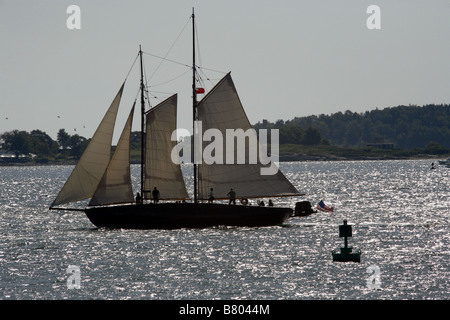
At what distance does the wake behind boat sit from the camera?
62781 mm

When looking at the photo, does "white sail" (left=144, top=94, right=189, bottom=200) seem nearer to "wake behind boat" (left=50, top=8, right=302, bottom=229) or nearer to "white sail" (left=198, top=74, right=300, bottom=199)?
"wake behind boat" (left=50, top=8, right=302, bottom=229)

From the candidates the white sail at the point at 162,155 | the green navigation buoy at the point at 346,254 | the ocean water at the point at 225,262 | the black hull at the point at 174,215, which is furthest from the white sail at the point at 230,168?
the green navigation buoy at the point at 346,254

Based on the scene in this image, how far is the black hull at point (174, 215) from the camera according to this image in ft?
206

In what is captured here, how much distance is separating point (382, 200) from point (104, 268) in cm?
7091

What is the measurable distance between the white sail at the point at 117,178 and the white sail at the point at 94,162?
0.51 metres

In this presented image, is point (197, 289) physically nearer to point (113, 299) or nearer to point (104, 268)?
point (113, 299)

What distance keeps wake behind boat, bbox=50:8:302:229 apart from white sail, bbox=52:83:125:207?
0.46 meters

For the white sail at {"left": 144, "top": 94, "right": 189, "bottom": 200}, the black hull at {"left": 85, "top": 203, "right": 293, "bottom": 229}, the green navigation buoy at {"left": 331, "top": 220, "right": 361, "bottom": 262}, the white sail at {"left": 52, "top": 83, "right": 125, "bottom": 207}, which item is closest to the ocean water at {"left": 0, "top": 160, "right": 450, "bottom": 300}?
the green navigation buoy at {"left": 331, "top": 220, "right": 361, "bottom": 262}

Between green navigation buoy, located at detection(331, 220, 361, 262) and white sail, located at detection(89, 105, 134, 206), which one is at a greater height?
white sail, located at detection(89, 105, 134, 206)

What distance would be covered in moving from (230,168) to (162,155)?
5211mm

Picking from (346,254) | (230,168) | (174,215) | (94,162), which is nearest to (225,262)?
(346,254)

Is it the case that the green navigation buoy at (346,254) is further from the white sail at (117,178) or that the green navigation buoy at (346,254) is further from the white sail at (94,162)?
the white sail at (117,178)

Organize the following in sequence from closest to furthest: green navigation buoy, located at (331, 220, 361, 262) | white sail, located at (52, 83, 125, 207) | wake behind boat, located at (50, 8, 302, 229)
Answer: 1. green navigation buoy, located at (331, 220, 361, 262)
2. white sail, located at (52, 83, 125, 207)
3. wake behind boat, located at (50, 8, 302, 229)
